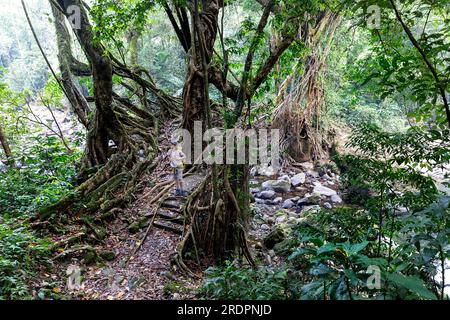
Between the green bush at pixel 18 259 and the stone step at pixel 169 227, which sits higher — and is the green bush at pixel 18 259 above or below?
below

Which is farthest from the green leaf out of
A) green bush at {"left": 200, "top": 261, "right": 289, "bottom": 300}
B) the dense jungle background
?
green bush at {"left": 200, "top": 261, "right": 289, "bottom": 300}

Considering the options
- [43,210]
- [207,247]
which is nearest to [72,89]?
[43,210]

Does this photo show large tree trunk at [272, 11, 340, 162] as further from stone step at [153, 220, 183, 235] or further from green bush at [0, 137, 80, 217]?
green bush at [0, 137, 80, 217]

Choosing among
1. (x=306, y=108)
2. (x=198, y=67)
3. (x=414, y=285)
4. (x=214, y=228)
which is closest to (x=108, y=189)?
(x=214, y=228)

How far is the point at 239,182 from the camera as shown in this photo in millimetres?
4027

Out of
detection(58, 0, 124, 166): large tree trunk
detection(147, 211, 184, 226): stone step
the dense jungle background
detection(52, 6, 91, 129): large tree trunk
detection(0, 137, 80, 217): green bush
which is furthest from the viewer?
detection(52, 6, 91, 129): large tree trunk

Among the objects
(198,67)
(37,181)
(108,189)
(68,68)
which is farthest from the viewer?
(68,68)

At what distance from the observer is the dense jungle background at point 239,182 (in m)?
2.19

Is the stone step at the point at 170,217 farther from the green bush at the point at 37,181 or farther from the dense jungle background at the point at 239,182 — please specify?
the green bush at the point at 37,181

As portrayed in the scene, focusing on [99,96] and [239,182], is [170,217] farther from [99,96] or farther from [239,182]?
[99,96]

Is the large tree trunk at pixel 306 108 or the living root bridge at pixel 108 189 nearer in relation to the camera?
the living root bridge at pixel 108 189

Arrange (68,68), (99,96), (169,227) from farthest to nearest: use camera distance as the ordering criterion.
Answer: (68,68) → (99,96) → (169,227)

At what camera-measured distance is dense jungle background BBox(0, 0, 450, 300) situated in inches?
86.4

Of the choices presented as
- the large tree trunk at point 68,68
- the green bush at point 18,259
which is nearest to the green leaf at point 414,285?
the green bush at point 18,259
